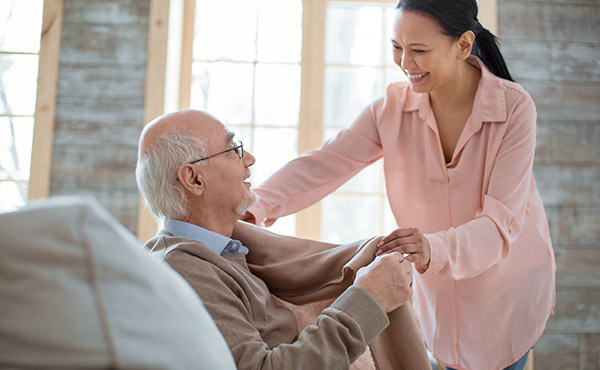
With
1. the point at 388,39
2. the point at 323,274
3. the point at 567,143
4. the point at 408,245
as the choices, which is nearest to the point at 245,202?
the point at 323,274

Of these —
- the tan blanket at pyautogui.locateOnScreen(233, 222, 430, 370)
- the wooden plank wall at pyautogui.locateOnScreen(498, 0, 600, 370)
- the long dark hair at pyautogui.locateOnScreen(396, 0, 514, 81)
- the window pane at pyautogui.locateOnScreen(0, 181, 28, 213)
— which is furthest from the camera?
the window pane at pyautogui.locateOnScreen(0, 181, 28, 213)

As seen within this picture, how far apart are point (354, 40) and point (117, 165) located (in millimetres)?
1697

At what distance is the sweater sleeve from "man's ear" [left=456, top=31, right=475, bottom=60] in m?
0.95

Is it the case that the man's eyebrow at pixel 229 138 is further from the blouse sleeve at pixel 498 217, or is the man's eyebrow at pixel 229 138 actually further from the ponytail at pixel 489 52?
the ponytail at pixel 489 52

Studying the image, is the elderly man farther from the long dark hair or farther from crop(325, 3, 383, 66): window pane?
crop(325, 3, 383, 66): window pane

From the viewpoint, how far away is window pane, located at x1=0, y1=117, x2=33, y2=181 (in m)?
3.52

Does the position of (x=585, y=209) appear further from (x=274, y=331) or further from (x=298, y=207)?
(x=274, y=331)

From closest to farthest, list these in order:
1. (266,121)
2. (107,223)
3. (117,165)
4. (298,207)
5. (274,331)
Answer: (107,223)
(274,331)
(298,207)
(117,165)
(266,121)

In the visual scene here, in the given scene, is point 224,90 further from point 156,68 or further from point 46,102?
point 46,102

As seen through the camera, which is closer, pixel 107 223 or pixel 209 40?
pixel 107 223

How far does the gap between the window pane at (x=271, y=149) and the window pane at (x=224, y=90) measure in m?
0.15

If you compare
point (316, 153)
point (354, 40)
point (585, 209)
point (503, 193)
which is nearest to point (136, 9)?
point (354, 40)

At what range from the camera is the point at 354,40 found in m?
3.71

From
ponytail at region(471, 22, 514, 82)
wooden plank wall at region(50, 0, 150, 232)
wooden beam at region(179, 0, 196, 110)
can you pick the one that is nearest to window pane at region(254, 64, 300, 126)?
wooden beam at region(179, 0, 196, 110)
